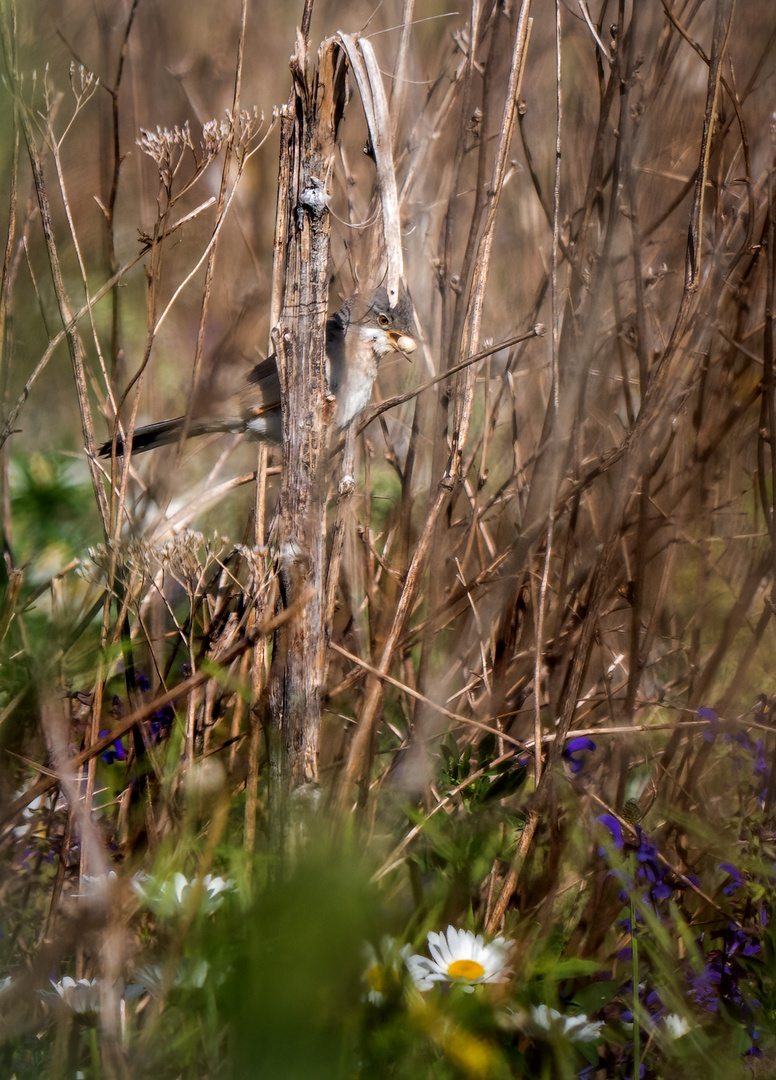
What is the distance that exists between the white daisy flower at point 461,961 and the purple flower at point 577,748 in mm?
447

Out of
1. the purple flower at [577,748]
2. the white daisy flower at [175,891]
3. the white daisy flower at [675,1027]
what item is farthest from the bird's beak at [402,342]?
the white daisy flower at [675,1027]

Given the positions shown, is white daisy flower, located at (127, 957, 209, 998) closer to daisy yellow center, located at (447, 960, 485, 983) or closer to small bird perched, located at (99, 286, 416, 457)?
daisy yellow center, located at (447, 960, 485, 983)

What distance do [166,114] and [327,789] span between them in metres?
3.18

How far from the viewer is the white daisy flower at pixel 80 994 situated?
1.10m

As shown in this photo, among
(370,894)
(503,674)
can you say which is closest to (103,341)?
(503,674)

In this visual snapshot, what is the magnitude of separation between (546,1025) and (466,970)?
0.12 metres

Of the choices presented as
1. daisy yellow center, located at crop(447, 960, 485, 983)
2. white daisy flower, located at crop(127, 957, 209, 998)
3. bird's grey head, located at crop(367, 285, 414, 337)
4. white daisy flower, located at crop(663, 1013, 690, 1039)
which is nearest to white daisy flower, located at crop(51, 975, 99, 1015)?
white daisy flower, located at crop(127, 957, 209, 998)

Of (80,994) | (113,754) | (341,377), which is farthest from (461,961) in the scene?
(341,377)

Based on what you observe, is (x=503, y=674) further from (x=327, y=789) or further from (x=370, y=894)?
(x=370, y=894)

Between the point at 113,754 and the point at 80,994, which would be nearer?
the point at 80,994

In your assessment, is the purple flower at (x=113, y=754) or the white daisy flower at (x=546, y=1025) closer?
Result: the white daisy flower at (x=546, y=1025)

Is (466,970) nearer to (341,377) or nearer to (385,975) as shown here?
(385,975)

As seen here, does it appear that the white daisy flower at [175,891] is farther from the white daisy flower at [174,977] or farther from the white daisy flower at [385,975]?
the white daisy flower at [385,975]

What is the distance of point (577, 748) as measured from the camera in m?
1.72
